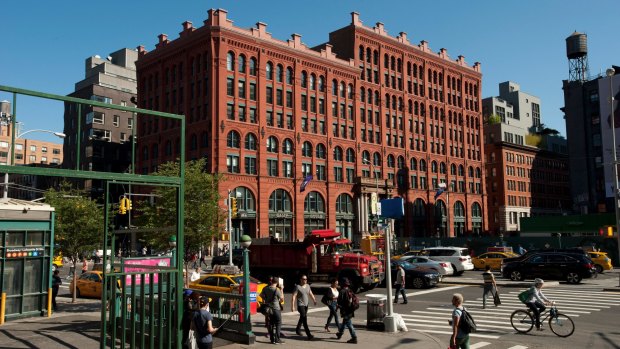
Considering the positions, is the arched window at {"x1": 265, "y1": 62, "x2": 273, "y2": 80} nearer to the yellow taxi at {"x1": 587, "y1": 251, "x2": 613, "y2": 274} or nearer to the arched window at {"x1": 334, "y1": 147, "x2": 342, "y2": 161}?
the arched window at {"x1": 334, "y1": 147, "x2": 342, "y2": 161}

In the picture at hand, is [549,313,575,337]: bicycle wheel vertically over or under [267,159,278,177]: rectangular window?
under

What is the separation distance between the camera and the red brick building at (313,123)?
63.3 m

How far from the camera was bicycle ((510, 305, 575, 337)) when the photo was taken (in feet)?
51.3

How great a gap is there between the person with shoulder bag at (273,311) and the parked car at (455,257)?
2448 centimetres

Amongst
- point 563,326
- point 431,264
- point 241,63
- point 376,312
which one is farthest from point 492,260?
point 241,63

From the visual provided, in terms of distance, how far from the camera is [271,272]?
30.0 meters

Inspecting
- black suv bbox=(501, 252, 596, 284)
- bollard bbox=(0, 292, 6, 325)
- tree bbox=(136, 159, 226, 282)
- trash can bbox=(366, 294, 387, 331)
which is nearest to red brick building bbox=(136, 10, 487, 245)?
black suv bbox=(501, 252, 596, 284)

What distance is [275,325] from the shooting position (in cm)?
1499

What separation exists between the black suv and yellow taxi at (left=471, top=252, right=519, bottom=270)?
8.02 metres

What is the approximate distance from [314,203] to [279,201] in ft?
19.5

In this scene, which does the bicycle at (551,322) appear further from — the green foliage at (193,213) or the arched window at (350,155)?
the arched window at (350,155)

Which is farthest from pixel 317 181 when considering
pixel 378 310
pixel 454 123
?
pixel 378 310

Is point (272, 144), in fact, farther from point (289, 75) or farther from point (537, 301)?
point (537, 301)

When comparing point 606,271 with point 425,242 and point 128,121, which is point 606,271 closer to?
point 425,242
